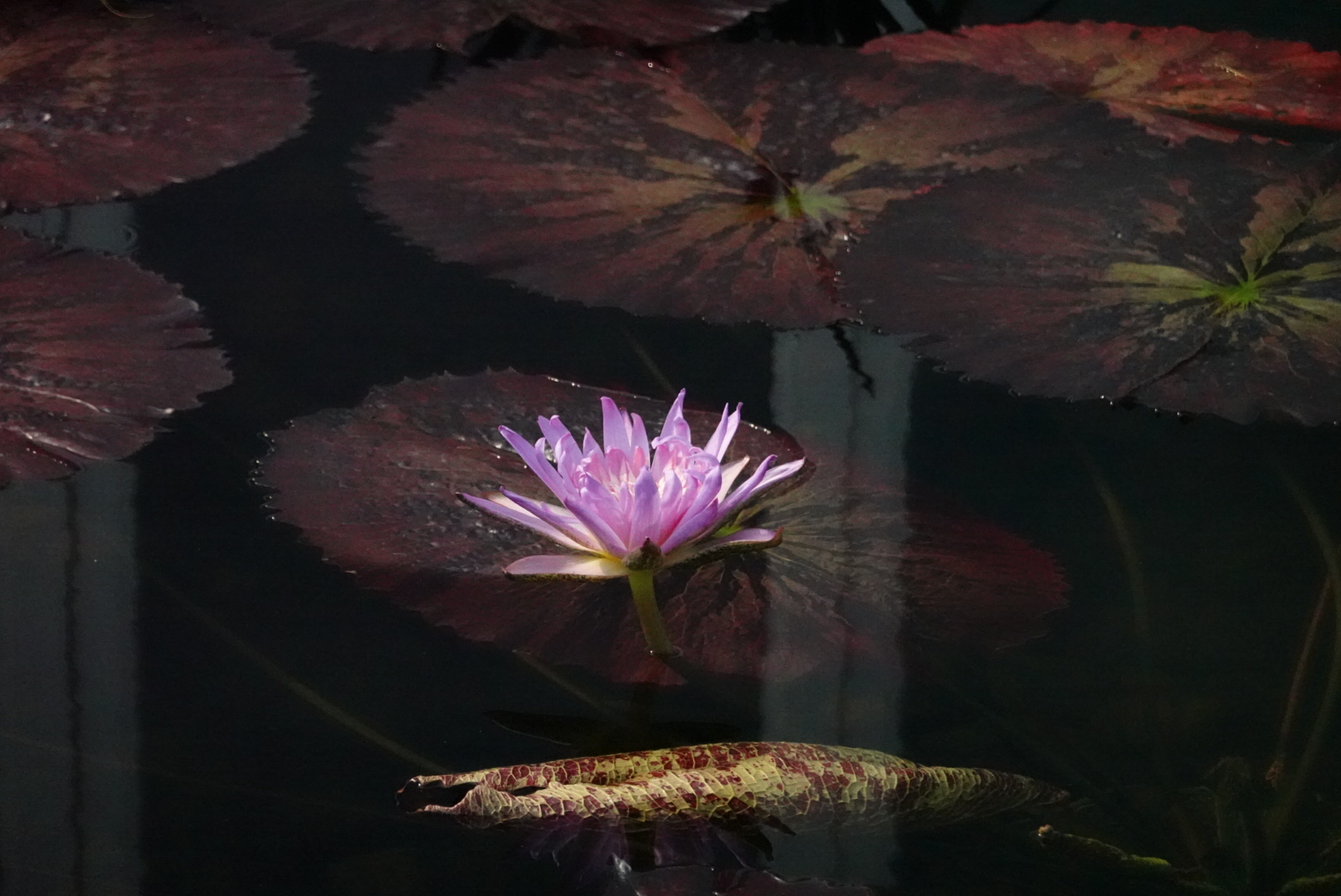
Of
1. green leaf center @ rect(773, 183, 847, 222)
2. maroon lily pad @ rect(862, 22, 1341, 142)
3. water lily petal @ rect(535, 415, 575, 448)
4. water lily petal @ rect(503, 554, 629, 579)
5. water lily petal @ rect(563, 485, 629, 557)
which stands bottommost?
water lily petal @ rect(503, 554, 629, 579)

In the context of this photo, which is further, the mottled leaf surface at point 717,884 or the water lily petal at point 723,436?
the water lily petal at point 723,436

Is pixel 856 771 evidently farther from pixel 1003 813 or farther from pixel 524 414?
pixel 524 414

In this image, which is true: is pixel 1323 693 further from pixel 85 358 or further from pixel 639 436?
pixel 85 358

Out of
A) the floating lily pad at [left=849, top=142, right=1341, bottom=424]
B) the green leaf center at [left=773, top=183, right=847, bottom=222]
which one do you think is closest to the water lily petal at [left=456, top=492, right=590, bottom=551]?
the floating lily pad at [left=849, top=142, right=1341, bottom=424]

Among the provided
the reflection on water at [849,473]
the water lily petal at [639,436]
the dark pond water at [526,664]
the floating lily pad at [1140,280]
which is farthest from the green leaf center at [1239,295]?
the water lily petal at [639,436]

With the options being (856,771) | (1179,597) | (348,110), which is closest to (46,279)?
(348,110)

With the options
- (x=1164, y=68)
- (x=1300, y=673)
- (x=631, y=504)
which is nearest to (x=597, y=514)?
(x=631, y=504)

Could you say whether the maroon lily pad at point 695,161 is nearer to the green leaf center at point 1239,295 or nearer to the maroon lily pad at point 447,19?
the maroon lily pad at point 447,19

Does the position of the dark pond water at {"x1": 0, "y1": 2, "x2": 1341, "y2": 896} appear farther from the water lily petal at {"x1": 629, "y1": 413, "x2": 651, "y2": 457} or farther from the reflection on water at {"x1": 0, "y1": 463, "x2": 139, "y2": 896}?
the water lily petal at {"x1": 629, "y1": 413, "x2": 651, "y2": 457}
